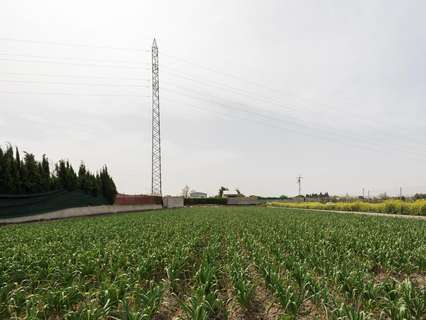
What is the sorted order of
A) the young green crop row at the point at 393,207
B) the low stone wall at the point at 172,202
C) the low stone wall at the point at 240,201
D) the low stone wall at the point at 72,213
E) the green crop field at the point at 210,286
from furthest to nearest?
the low stone wall at the point at 240,201
the low stone wall at the point at 172,202
the young green crop row at the point at 393,207
the low stone wall at the point at 72,213
the green crop field at the point at 210,286

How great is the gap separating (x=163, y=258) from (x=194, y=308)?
12.2ft

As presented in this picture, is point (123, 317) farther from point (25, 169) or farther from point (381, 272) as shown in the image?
point (25, 169)

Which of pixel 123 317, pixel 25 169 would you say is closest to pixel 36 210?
pixel 25 169

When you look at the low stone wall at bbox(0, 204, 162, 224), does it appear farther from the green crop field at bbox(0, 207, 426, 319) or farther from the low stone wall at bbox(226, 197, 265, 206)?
the low stone wall at bbox(226, 197, 265, 206)

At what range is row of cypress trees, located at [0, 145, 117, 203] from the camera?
72.5 ft

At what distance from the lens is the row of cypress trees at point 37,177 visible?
22109 millimetres

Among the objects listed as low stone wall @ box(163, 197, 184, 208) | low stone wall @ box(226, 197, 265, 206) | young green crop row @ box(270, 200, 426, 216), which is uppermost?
young green crop row @ box(270, 200, 426, 216)

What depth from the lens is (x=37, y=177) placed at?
2522 cm

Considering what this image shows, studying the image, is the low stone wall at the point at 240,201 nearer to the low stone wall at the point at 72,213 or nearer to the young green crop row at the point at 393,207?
the young green crop row at the point at 393,207

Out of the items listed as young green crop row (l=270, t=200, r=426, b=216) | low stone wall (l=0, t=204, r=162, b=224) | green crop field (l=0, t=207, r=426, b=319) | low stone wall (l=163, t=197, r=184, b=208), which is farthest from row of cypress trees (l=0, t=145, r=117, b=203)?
young green crop row (l=270, t=200, r=426, b=216)

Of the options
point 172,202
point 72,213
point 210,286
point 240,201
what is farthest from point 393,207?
point 240,201

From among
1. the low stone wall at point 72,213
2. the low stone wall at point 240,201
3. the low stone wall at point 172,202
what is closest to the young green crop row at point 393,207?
the low stone wall at point 72,213

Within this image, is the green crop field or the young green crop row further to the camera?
the young green crop row

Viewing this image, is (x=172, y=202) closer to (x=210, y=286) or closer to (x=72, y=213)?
(x=72, y=213)
